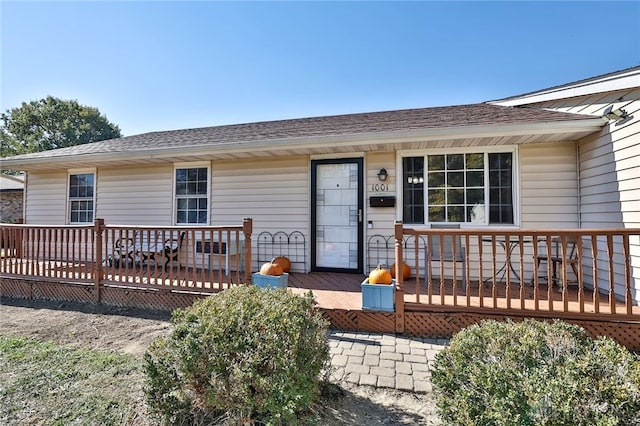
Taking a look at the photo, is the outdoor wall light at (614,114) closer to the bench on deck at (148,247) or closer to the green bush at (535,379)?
the green bush at (535,379)

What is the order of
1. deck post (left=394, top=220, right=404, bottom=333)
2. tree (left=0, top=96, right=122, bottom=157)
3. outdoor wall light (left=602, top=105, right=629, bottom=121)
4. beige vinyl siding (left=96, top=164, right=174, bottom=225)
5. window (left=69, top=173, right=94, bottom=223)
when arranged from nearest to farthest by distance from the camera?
1. deck post (left=394, top=220, right=404, bottom=333)
2. outdoor wall light (left=602, top=105, right=629, bottom=121)
3. beige vinyl siding (left=96, top=164, right=174, bottom=225)
4. window (left=69, top=173, right=94, bottom=223)
5. tree (left=0, top=96, right=122, bottom=157)

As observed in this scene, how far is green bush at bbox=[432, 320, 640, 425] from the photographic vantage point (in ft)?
4.07

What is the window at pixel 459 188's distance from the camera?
479cm

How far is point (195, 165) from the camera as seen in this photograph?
6.24 metres

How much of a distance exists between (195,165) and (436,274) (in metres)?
5.31

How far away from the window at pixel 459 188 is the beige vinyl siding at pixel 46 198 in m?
8.20

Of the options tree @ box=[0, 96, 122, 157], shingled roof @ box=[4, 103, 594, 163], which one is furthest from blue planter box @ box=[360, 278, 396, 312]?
tree @ box=[0, 96, 122, 157]

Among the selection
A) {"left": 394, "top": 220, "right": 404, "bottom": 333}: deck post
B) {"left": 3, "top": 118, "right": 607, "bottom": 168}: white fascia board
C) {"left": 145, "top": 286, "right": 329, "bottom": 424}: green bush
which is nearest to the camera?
{"left": 145, "top": 286, "right": 329, "bottom": 424}: green bush

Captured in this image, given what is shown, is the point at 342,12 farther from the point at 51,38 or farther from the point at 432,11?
the point at 51,38

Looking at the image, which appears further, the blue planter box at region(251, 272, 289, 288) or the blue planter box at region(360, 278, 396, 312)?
the blue planter box at region(251, 272, 289, 288)

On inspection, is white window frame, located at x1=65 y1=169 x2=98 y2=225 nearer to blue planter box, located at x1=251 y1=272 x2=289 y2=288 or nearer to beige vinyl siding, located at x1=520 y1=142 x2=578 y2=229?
blue planter box, located at x1=251 y1=272 x2=289 y2=288

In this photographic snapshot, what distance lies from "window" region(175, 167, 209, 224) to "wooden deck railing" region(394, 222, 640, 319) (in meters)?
4.30

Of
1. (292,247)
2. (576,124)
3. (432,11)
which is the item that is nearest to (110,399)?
(292,247)

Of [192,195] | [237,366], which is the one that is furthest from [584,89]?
[192,195]
